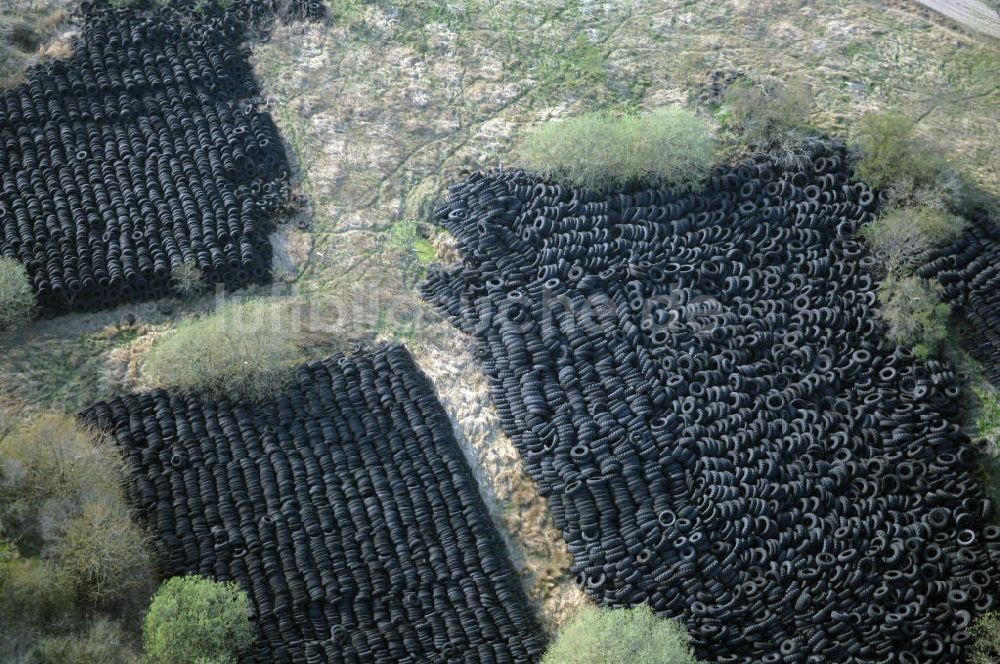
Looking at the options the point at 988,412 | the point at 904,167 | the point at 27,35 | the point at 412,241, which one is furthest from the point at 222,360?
the point at 904,167

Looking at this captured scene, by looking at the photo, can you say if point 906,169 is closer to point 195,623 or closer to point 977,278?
point 977,278

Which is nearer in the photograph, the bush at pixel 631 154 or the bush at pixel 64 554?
the bush at pixel 64 554

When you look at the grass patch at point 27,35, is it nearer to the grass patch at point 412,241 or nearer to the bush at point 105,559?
the grass patch at point 412,241

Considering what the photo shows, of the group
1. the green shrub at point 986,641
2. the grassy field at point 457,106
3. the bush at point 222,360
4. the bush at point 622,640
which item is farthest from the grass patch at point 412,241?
the green shrub at point 986,641

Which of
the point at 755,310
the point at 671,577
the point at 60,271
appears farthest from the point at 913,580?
the point at 60,271

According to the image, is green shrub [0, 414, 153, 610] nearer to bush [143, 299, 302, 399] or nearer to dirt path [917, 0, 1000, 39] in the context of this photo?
bush [143, 299, 302, 399]

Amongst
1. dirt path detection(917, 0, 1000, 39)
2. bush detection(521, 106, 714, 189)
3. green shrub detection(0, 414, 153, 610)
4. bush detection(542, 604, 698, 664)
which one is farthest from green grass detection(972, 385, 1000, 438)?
green shrub detection(0, 414, 153, 610)
